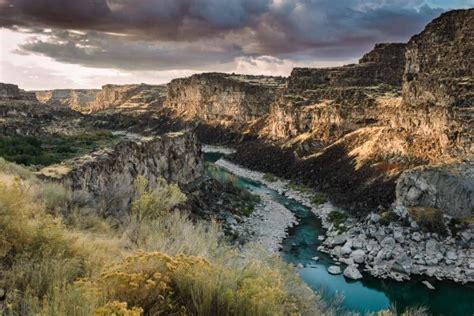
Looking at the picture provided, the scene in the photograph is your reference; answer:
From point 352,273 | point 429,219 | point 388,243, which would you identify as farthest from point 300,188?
point 352,273

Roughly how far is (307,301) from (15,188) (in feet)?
24.4

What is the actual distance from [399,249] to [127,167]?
71.0ft

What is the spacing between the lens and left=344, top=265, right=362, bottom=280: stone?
30873 mm

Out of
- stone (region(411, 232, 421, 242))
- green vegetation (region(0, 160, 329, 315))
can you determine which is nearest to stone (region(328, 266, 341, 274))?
stone (region(411, 232, 421, 242))

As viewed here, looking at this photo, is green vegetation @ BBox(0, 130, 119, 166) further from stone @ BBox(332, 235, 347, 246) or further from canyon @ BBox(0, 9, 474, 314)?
stone @ BBox(332, 235, 347, 246)

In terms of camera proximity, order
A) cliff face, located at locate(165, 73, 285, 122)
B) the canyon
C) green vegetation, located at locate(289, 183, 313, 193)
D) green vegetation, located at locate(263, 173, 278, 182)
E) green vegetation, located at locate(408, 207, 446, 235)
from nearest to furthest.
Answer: the canyon → green vegetation, located at locate(408, 207, 446, 235) → green vegetation, located at locate(289, 183, 313, 193) → green vegetation, located at locate(263, 173, 278, 182) → cliff face, located at locate(165, 73, 285, 122)

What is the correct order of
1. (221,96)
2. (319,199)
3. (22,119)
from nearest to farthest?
(319,199)
(22,119)
(221,96)

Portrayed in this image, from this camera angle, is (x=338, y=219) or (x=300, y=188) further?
(x=300, y=188)

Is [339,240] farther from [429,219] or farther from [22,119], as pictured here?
[22,119]

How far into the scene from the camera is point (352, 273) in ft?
102

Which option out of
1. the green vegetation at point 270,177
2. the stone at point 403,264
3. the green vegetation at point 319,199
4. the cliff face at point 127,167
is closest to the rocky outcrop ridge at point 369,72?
the green vegetation at point 270,177

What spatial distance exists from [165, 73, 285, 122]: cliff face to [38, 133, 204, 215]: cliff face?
74662 mm

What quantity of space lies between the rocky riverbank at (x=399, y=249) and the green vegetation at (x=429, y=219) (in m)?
0.43

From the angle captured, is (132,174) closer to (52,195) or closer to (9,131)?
(52,195)
